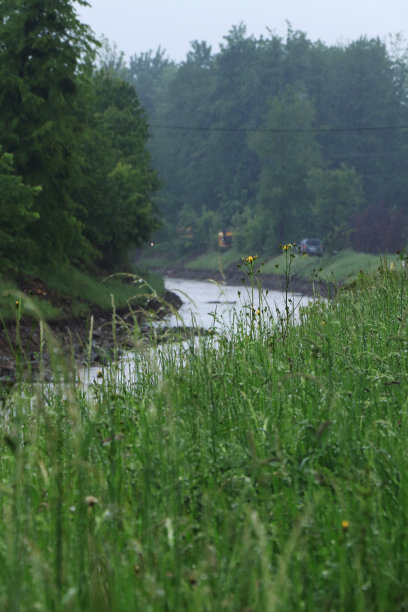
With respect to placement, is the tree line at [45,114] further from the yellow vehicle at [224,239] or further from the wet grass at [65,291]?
the yellow vehicle at [224,239]

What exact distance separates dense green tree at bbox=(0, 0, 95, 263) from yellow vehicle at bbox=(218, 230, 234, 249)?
45638 mm

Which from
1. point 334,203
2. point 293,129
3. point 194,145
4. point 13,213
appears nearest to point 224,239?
point 293,129

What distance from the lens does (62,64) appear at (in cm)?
2344

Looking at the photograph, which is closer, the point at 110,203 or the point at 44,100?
the point at 44,100

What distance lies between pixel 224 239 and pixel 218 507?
2678 inches

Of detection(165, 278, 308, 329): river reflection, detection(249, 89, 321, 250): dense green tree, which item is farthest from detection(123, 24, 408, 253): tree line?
detection(165, 278, 308, 329): river reflection

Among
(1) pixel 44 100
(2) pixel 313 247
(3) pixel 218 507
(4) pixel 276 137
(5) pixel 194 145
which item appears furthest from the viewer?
(5) pixel 194 145

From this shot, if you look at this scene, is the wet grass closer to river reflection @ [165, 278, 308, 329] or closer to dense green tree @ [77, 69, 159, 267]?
river reflection @ [165, 278, 308, 329]

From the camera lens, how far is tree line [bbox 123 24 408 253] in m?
66.8

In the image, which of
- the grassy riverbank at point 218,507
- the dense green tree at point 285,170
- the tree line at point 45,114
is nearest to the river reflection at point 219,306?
the grassy riverbank at point 218,507

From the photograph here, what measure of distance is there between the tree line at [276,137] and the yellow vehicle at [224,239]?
0.89 m

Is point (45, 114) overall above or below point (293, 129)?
below

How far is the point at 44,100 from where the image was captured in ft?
75.2

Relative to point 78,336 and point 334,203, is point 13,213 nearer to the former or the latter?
point 78,336
